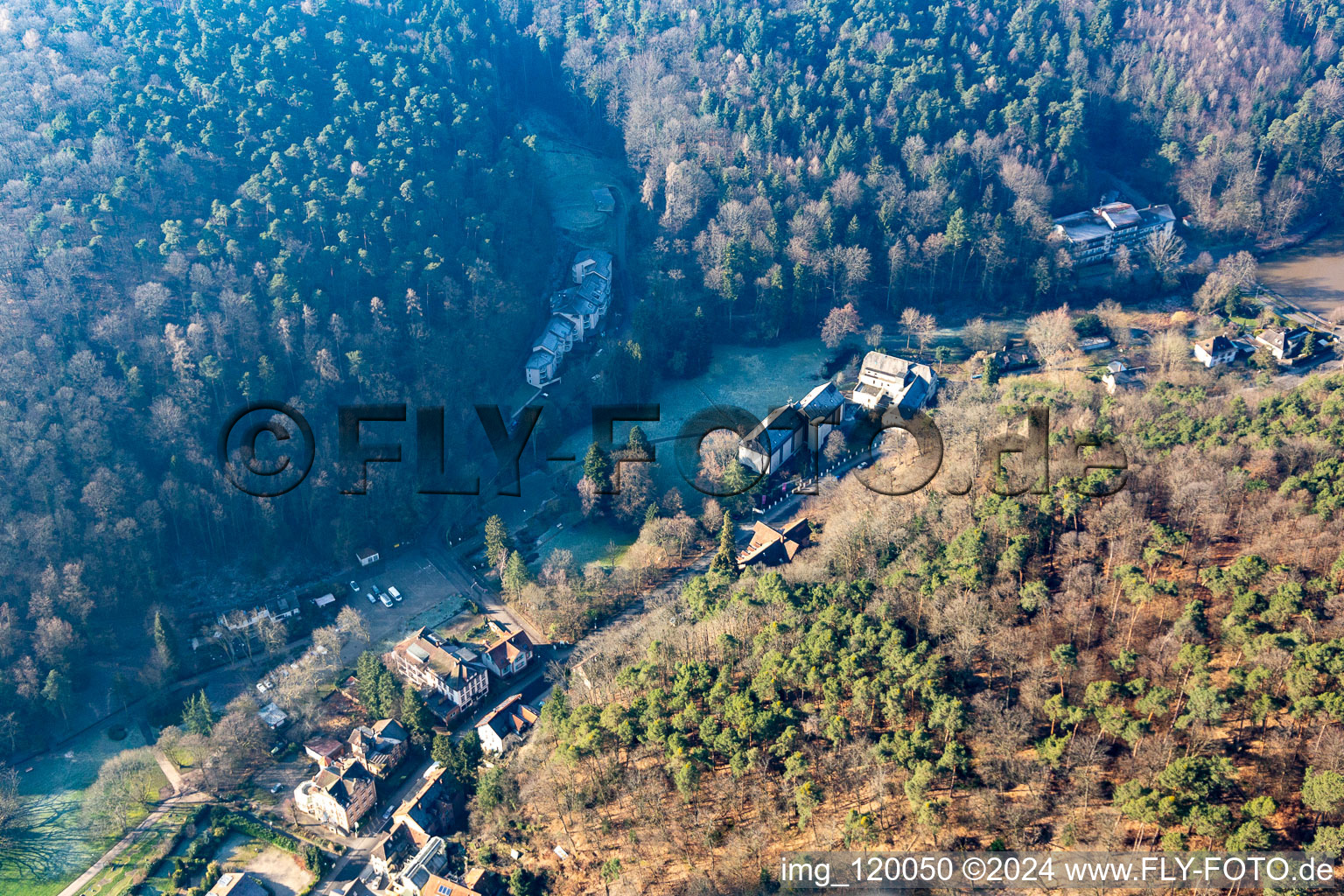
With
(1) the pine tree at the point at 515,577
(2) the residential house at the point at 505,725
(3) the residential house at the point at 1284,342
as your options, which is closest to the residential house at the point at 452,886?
(2) the residential house at the point at 505,725

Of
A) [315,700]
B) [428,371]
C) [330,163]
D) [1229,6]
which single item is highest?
[1229,6]

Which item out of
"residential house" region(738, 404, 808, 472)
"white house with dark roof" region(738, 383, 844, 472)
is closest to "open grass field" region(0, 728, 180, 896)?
"residential house" region(738, 404, 808, 472)

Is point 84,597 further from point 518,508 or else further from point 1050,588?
point 1050,588

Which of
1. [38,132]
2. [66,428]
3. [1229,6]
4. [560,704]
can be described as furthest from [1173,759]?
[1229,6]

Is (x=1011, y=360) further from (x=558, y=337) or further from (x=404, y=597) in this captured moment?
(x=404, y=597)

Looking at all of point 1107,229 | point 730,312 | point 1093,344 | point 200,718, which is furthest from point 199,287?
point 1107,229
